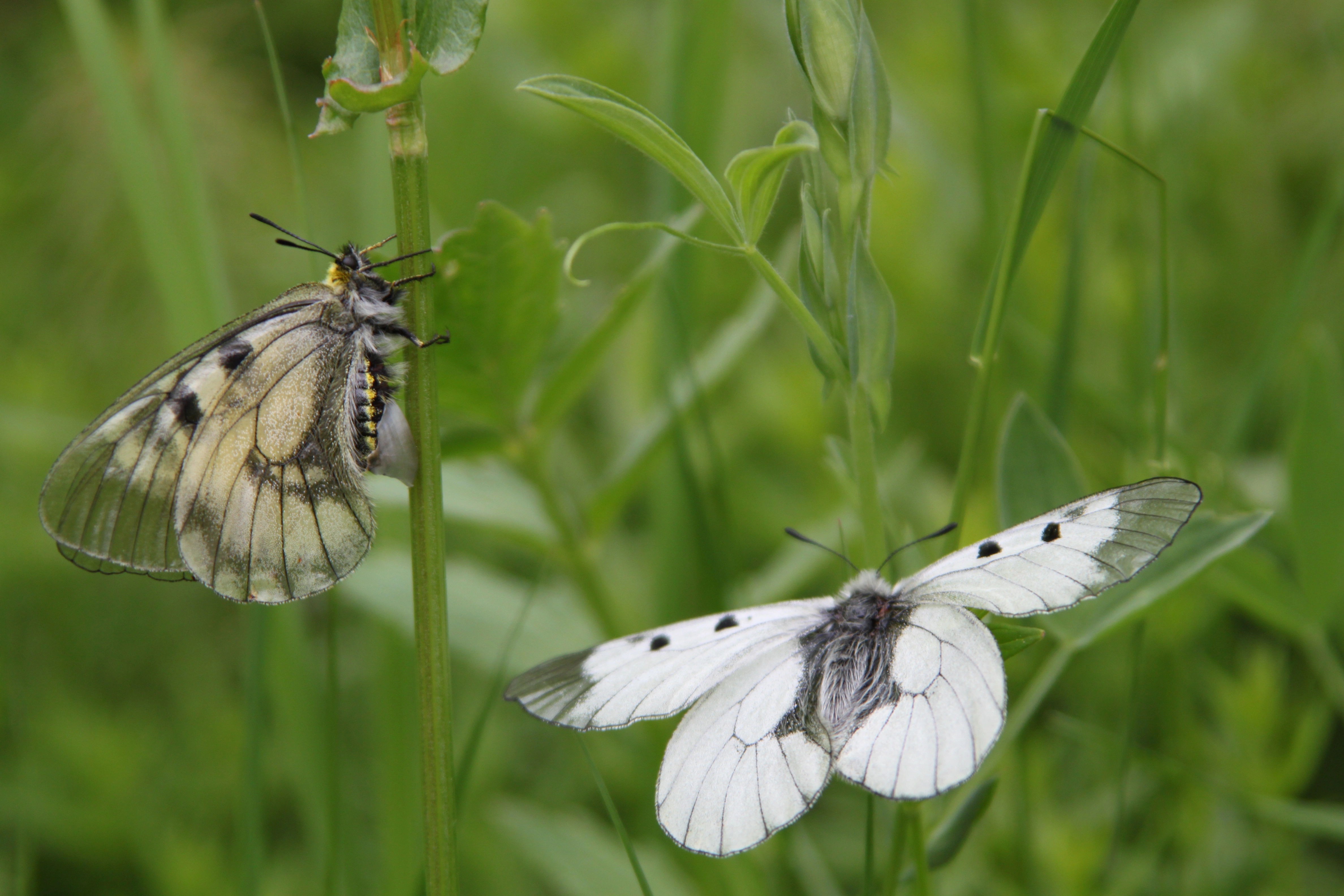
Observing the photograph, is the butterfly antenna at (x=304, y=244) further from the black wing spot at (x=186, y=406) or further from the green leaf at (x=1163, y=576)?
the green leaf at (x=1163, y=576)

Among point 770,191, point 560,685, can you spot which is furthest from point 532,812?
point 770,191

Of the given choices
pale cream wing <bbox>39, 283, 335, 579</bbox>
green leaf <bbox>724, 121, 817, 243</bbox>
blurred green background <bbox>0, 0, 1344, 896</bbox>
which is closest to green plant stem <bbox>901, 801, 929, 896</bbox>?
blurred green background <bbox>0, 0, 1344, 896</bbox>

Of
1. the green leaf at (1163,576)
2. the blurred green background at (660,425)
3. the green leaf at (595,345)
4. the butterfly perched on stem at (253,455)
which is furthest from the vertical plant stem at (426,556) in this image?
the green leaf at (1163,576)

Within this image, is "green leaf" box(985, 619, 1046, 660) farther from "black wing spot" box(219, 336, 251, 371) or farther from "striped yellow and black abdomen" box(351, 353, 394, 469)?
"black wing spot" box(219, 336, 251, 371)

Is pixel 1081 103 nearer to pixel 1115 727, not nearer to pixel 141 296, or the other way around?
pixel 1115 727

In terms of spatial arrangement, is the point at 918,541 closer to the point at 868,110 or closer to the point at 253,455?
the point at 868,110

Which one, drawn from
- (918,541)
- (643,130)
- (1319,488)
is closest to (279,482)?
(643,130)
